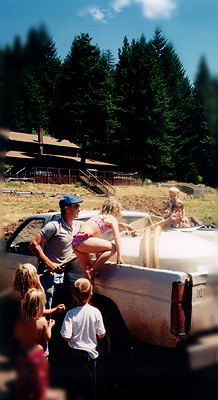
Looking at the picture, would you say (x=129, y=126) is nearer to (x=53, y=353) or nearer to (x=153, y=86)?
(x=153, y=86)

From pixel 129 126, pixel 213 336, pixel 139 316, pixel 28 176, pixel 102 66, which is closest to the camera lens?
pixel 213 336

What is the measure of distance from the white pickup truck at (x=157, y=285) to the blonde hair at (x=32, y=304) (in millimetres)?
619

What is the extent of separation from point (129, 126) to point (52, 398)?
163 centimetres

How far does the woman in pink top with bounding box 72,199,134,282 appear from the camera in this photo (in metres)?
2.70

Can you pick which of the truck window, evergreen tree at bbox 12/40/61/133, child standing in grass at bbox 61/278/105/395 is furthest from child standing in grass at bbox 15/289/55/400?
the truck window

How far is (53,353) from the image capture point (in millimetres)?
3240

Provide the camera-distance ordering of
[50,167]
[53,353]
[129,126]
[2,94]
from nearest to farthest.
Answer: [2,94] < [129,126] < [50,167] < [53,353]

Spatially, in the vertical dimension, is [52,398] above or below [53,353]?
above

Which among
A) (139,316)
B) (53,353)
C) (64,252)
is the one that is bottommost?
(53,353)

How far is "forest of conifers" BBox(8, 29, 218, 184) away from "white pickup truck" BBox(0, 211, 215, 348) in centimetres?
67

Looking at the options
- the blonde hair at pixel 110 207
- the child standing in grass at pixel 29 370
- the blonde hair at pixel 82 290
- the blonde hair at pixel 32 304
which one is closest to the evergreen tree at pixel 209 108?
the child standing in grass at pixel 29 370

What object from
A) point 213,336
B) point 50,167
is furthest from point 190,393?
point 50,167

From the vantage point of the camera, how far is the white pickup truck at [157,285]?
225 cm

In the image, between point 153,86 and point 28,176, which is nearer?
point 153,86
